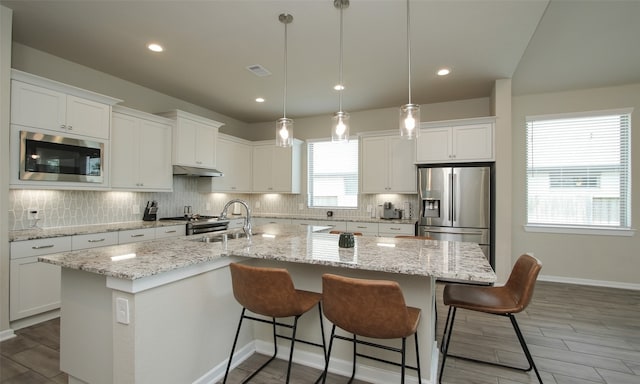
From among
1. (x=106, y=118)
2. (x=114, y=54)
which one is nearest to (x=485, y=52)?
(x=114, y=54)

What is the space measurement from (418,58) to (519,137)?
2446 millimetres

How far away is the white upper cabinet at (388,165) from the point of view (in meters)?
4.85

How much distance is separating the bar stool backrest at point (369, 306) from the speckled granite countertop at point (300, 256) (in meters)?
0.17

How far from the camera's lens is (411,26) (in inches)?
109

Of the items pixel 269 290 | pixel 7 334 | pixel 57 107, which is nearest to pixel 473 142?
pixel 269 290

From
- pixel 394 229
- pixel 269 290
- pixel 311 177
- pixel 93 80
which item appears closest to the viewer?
pixel 269 290

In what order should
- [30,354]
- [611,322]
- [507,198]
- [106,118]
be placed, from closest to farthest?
[30,354]
[611,322]
[106,118]
[507,198]

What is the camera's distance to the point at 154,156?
422 centimetres

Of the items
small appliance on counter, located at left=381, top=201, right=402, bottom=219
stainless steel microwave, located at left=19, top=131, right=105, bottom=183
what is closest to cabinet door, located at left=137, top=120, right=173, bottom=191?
stainless steel microwave, located at left=19, top=131, right=105, bottom=183

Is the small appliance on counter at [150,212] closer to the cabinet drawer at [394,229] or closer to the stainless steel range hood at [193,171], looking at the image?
the stainless steel range hood at [193,171]

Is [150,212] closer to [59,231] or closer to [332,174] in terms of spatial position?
[59,231]

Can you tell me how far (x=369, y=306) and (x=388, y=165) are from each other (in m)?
3.72

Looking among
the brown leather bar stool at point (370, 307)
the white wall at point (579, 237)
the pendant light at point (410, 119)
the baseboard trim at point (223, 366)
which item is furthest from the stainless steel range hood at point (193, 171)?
the white wall at point (579, 237)

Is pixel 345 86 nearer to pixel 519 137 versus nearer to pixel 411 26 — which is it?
pixel 411 26
